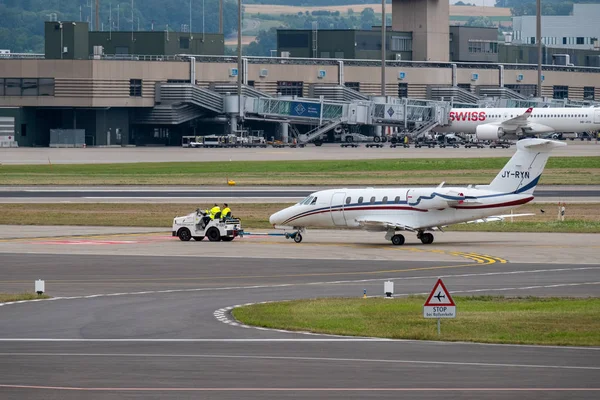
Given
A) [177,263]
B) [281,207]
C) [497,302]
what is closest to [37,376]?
[497,302]

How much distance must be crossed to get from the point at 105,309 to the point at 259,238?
23053 mm

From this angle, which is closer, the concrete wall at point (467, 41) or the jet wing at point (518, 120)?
the jet wing at point (518, 120)

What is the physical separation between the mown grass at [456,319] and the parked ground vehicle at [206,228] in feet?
66.0

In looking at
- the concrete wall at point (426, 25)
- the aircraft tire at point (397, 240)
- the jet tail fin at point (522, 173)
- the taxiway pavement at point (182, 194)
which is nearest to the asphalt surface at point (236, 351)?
the jet tail fin at point (522, 173)

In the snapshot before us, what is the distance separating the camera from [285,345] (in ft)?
85.6

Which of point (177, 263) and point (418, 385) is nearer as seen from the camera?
point (418, 385)

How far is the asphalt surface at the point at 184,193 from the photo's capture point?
74.5 meters

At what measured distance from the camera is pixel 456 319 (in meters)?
29.2

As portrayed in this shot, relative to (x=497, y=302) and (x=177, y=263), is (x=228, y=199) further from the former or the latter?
(x=497, y=302)

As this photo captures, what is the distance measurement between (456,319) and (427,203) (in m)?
20.9

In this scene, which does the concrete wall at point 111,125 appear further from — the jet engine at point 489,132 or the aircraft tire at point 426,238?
the aircraft tire at point 426,238

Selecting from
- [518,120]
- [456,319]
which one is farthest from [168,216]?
[518,120]

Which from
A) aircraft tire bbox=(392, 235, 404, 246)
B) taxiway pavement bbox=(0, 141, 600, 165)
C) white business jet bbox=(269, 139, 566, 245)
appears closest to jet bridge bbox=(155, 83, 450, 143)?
taxiway pavement bbox=(0, 141, 600, 165)

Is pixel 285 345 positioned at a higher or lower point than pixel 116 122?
lower
